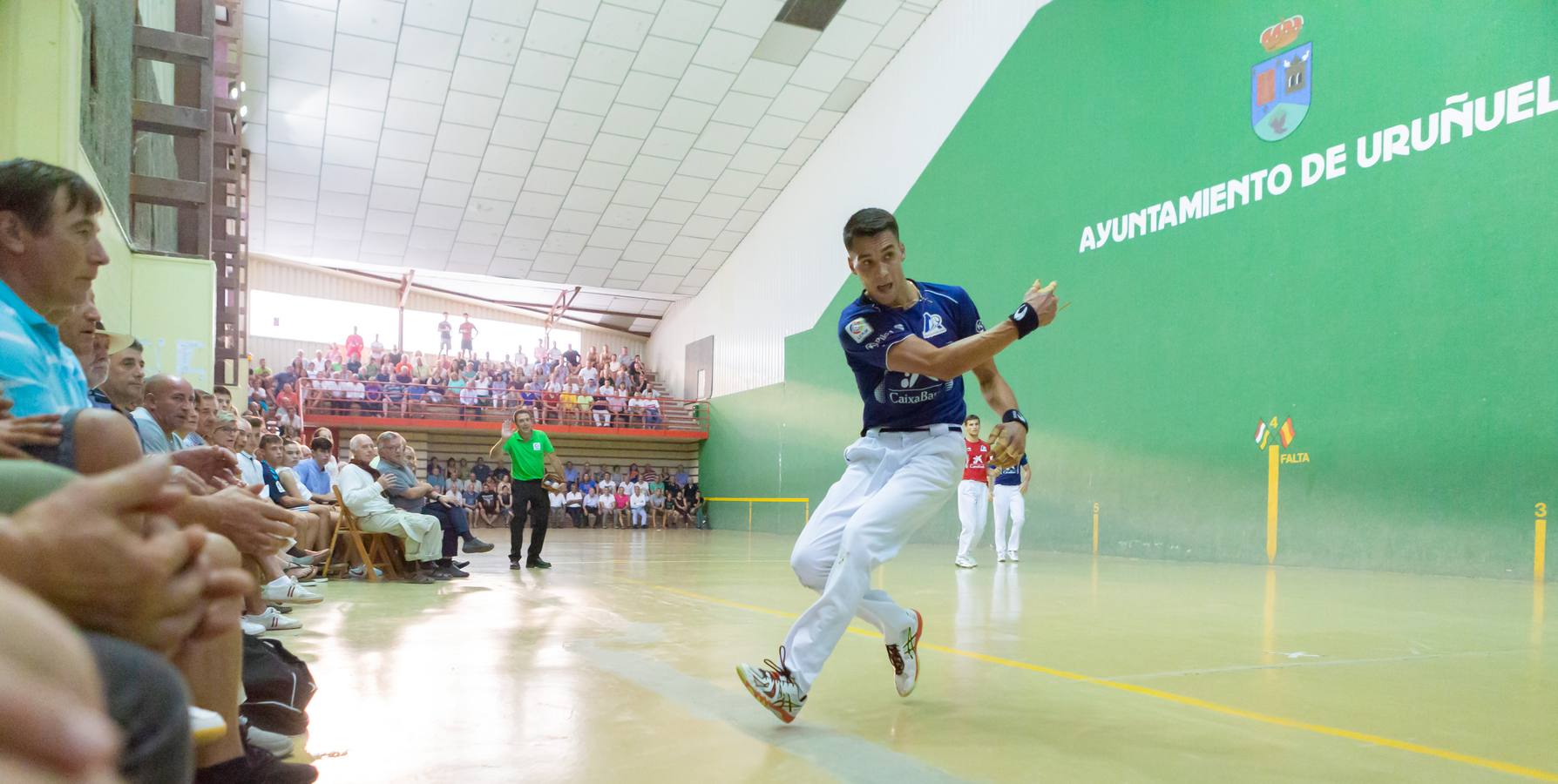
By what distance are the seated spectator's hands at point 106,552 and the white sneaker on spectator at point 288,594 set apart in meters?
5.07

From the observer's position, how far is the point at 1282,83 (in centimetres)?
940

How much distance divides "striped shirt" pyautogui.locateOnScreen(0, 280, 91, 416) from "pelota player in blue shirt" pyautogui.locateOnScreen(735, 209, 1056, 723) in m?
1.72

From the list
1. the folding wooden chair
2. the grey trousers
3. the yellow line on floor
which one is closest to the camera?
the grey trousers

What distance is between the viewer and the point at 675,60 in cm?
1534

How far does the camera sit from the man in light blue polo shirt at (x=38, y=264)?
72.1 inches

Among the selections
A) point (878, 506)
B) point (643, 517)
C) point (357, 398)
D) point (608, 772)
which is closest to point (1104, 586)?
point (878, 506)

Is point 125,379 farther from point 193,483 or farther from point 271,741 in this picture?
point 193,483

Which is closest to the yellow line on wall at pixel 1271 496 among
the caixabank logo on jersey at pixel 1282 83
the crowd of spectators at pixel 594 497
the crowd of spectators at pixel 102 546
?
the caixabank logo on jersey at pixel 1282 83

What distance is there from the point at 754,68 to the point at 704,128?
171 centimetres

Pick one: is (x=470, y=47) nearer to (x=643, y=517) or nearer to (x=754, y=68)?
(x=754, y=68)

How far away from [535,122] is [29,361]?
15626 mm

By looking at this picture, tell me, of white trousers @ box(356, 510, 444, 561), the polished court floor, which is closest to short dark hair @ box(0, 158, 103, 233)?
the polished court floor

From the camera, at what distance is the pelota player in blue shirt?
2.76 meters

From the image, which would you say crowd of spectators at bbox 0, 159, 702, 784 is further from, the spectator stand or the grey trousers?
the spectator stand
